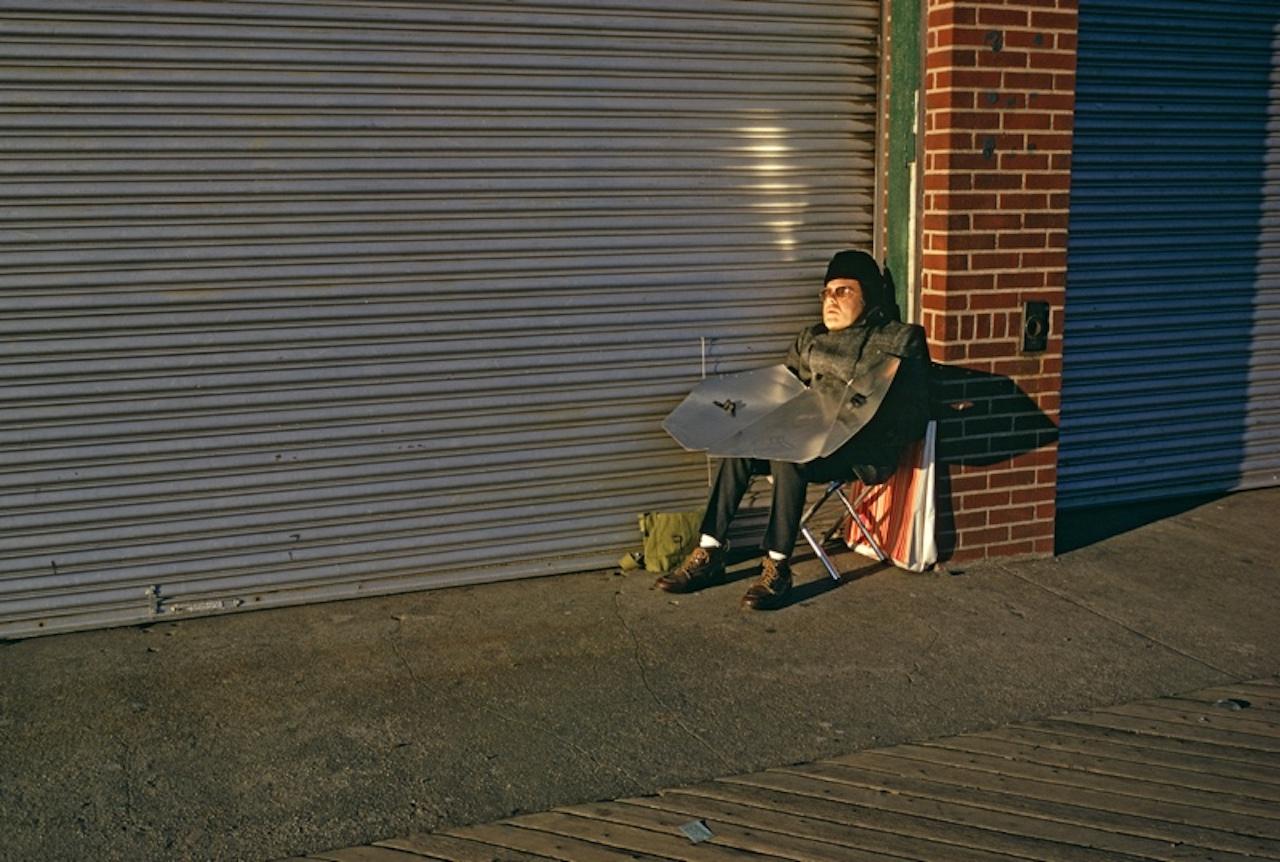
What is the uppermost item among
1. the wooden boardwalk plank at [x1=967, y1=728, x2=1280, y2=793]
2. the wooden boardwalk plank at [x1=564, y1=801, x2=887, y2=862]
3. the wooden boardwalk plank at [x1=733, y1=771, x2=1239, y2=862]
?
the wooden boardwalk plank at [x1=564, y1=801, x2=887, y2=862]

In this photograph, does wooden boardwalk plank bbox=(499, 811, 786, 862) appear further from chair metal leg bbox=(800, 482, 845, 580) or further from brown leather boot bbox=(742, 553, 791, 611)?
chair metal leg bbox=(800, 482, 845, 580)

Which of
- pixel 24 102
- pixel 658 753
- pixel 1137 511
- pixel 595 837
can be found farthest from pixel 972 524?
pixel 24 102

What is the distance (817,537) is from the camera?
6406mm

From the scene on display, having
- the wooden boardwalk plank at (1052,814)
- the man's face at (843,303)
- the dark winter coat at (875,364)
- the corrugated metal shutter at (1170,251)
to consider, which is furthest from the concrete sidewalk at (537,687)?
the man's face at (843,303)

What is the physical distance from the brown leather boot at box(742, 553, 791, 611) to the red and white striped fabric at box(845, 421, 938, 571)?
66 cm

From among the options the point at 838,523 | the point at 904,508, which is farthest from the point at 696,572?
the point at 904,508

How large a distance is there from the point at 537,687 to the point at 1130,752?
80.9 inches

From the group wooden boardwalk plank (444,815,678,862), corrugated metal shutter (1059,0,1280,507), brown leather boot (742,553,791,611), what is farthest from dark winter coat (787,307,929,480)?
wooden boardwalk plank (444,815,678,862)

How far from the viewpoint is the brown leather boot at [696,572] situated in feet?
18.7

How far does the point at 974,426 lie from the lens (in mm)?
5934

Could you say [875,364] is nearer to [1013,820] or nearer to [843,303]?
[843,303]

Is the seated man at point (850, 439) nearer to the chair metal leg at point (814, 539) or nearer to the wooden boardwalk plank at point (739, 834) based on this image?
the chair metal leg at point (814, 539)

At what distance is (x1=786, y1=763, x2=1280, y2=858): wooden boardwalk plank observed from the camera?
358 centimetres

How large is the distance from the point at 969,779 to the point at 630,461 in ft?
8.24
